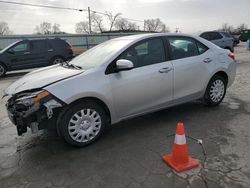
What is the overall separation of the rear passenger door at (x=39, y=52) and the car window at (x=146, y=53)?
925 cm

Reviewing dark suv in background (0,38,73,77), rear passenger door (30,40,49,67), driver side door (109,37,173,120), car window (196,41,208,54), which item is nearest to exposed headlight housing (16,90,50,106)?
driver side door (109,37,173,120)

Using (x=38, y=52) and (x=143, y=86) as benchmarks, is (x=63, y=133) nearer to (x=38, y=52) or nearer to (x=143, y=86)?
(x=143, y=86)

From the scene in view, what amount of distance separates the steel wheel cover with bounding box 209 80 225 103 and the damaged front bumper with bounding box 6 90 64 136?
3.15 m

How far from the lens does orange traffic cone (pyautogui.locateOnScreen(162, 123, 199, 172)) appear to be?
2.98 metres

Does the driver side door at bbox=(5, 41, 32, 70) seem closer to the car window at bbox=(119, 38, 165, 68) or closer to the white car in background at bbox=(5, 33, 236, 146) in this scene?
the white car in background at bbox=(5, 33, 236, 146)

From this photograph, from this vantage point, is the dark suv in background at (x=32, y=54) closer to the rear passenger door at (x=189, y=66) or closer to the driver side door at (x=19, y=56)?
the driver side door at (x=19, y=56)

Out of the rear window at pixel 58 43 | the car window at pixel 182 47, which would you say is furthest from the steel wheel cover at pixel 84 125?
the rear window at pixel 58 43

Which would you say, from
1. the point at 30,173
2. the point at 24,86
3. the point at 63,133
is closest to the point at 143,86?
the point at 63,133

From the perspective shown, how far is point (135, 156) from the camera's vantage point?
3361mm

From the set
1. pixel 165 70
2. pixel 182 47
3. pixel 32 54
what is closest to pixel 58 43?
pixel 32 54

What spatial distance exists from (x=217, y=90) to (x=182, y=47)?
49.3 inches

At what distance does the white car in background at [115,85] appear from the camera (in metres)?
3.37

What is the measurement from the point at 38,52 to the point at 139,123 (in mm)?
9300

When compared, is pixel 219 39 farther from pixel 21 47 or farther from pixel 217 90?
pixel 21 47
